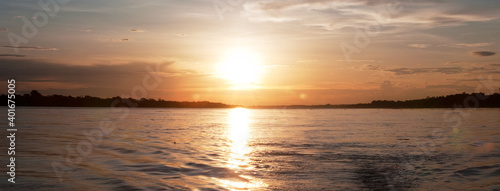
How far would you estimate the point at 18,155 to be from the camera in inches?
964

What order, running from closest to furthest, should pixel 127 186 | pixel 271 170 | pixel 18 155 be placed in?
pixel 127 186 < pixel 271 170 < pixel 18 155

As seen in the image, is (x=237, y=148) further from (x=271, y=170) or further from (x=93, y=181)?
(x=93, y=181)

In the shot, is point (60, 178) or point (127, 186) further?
point (60, 178)

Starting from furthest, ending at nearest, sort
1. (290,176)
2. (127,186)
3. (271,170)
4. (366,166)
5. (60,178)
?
(366,166) < (271,170) < (290,176) < (60,178) < (127,186)

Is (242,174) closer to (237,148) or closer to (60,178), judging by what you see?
(60,178)

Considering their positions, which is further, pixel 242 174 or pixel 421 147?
pixel 421 147

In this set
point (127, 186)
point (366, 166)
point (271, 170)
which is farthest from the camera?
point (366, 166)

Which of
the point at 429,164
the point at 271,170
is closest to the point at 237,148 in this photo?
the point at 271,170

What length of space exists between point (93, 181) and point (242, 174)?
6870mm

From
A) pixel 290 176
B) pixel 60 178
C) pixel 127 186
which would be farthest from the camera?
pixel 290 176

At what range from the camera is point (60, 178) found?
1778 centimetres

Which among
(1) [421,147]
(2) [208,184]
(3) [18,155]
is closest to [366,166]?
(2) [208,184]

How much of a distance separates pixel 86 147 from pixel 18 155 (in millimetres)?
6573

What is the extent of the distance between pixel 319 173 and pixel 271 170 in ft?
8.24
